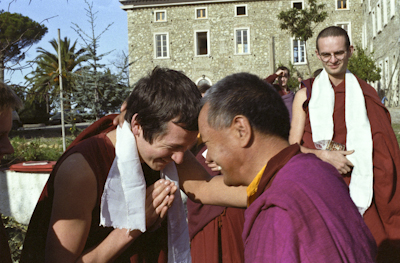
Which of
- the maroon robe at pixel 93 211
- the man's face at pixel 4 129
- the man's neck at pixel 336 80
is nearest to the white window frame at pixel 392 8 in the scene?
the man's neck at pixel 336 80

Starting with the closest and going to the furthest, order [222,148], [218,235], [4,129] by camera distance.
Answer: [222,148]
[4,129]
[218,235]

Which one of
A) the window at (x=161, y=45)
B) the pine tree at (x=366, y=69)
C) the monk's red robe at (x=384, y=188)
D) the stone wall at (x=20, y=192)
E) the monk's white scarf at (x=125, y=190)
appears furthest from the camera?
the window at (x=161, y=45)

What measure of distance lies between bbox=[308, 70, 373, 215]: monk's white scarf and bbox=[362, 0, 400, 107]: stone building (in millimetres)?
18750

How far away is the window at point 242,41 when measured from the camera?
29406 millimetres

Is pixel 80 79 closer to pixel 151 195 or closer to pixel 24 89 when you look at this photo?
pixel 24 89

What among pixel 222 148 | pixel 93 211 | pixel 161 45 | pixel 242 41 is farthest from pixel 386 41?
pixel 93 211

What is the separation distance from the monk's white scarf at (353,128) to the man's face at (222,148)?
160 cm

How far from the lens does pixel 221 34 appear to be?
29578mm

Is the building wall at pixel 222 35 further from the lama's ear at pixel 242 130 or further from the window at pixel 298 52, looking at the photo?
the lama's ear at pixel 242 130

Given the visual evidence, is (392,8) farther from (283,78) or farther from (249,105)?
(249,105)

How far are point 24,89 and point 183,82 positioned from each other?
2850mm

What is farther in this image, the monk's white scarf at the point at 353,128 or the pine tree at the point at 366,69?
the pine tree at the point at 366,69

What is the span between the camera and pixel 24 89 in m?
4.05

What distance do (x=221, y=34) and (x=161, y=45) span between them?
4619mm
